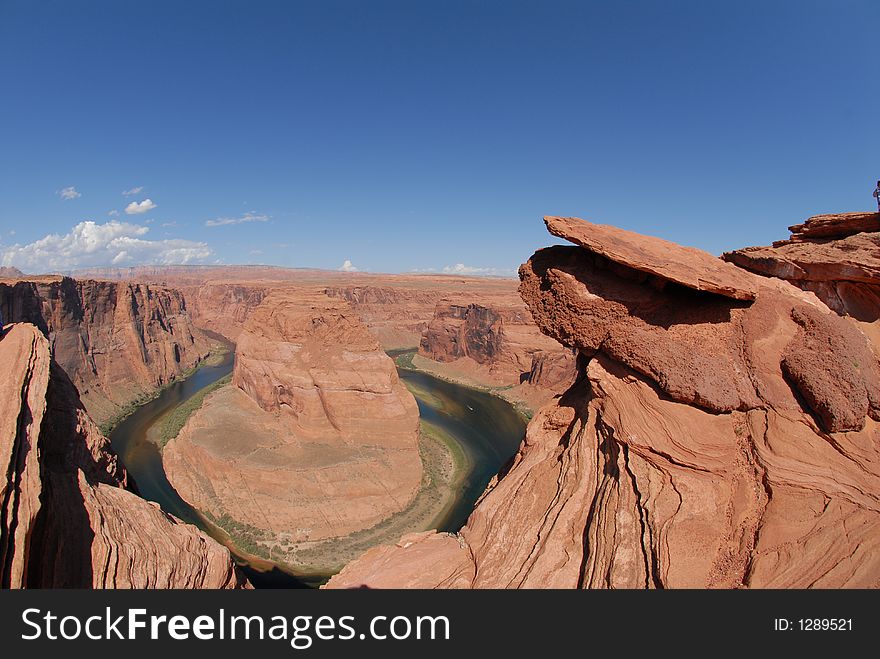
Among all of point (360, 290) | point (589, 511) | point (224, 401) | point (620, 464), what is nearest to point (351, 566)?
point (589, 511)

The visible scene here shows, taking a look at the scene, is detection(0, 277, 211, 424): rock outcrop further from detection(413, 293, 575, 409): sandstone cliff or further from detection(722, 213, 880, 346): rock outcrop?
detection(722, 213, 880, 346): rock outcrop

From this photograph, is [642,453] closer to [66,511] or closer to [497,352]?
[66,511]

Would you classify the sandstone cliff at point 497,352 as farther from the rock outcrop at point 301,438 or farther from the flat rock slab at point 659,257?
the flat rock slab at point 659,257

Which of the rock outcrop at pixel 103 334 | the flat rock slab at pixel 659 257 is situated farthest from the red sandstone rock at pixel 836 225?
the rock outcrop at pixel 103 334

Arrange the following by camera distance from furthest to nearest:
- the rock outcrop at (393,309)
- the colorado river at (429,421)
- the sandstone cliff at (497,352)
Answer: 1. the rock outcrop at (393,309)
2. the sandstone cliff at (497,352)
3. the colorado river at (429,421)

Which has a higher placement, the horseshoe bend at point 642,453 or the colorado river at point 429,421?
the horseshoe bend at point 642,453

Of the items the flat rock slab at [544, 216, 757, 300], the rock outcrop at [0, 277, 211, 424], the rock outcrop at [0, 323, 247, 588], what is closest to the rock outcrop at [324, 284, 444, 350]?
the rock outcrop at [0, 277, 211, 424]
